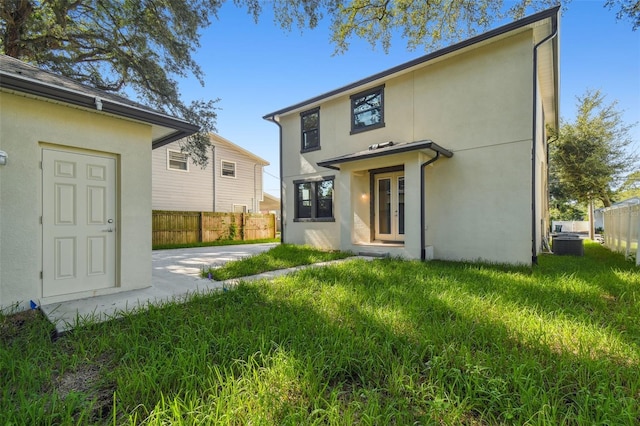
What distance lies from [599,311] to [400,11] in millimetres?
7960

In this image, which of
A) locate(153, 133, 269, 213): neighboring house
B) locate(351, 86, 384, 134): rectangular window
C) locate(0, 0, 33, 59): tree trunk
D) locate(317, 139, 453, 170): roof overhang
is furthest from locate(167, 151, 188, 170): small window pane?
locate(317, 139, 453, 170): roof overhang

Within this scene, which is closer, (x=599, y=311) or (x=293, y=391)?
(x=293, y=391)

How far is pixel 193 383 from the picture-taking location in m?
2.20

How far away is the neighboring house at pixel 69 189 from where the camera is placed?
3.92m

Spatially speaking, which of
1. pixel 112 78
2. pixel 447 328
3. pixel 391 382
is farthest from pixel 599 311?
pixel 112 78

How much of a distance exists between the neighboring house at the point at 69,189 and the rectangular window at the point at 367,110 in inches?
239

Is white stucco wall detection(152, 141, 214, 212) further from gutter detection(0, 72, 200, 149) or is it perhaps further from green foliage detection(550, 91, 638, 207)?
green foliage detection(550, 91, 638, 207)

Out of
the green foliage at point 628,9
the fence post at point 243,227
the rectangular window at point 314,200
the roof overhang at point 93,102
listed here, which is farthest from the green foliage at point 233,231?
the green foliage at point 628,9

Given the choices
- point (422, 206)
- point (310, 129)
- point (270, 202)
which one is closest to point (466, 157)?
point (422, 206)

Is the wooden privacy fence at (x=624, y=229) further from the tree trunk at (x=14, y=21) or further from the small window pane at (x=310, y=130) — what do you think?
the tree trunk at (x=14, y=21)

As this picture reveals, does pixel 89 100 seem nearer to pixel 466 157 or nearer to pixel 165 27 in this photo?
pixel 165 27

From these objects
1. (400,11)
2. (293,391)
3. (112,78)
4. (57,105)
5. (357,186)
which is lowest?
(293,391)

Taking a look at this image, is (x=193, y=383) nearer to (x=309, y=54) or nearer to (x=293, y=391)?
(x=293, y=391)

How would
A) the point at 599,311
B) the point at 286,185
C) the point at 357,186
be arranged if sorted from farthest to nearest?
the point at 286,185 < the point at 357,186 < the point at 599,311
